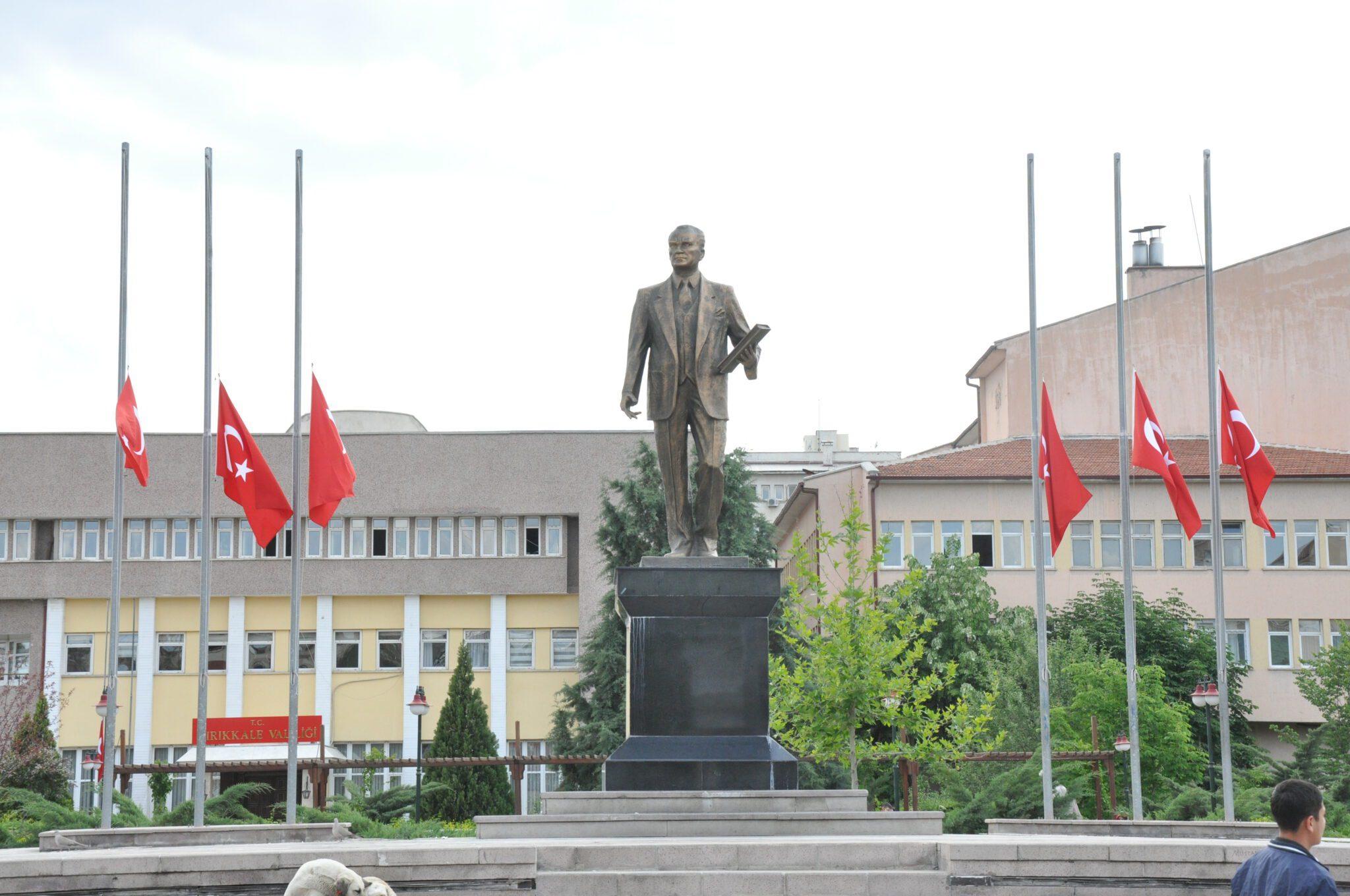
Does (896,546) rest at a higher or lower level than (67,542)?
lower

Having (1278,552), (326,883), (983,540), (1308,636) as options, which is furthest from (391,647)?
(326,883)

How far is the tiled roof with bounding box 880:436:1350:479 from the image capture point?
Result: 44625 mm

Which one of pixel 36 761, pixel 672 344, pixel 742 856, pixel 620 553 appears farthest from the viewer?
pixel 620 553

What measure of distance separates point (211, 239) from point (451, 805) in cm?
1941

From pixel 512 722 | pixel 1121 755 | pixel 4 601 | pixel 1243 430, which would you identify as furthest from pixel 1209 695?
pixel 4 601

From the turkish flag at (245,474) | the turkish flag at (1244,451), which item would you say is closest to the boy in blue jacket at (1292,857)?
the turkish flag at (1244,451)

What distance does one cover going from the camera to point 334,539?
49312mm

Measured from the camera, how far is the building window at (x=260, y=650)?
161ft

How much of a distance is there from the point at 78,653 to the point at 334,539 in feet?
26.9

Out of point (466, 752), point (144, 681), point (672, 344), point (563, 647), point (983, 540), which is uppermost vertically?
point (983, 540)

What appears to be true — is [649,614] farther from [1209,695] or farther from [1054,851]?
[1209,695]

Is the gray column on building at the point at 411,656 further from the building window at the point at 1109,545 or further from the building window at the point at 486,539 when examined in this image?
the building window at the point at 1109,545

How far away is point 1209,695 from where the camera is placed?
94.9ft

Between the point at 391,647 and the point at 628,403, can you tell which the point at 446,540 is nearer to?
the point at 391,647
